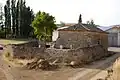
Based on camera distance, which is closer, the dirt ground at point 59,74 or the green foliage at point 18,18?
the dirt ground at point 59,74

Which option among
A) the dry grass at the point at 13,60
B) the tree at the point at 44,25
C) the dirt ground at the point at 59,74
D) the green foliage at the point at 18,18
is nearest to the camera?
the dirt ground at the point at 59,74

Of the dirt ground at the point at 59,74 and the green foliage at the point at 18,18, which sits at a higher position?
the green foliage at the point at 18,18

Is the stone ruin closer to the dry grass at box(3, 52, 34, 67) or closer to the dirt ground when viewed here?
the dry grass at box(3, 52, 34, 67)

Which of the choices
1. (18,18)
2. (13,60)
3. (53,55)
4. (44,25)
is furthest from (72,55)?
(18,18)

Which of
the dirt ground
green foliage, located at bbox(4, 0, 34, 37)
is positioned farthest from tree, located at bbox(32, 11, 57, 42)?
the dirt ground

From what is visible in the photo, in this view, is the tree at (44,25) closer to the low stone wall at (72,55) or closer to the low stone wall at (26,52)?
the low stone wall at (26,52)

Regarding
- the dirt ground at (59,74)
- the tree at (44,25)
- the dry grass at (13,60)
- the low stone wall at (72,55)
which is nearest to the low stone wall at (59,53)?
the low stone wall at (72,55)

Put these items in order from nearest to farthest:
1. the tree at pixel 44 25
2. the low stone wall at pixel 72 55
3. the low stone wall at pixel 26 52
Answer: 1. the low stone wall at pixel 72 55
2. the low stone wall at pixel 26 52
3. the tree at pixel 44 25

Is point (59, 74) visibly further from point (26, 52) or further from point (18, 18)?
point (18, 18)

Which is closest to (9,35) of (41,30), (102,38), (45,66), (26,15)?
(26,15)

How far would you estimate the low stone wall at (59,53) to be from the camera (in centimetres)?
2775

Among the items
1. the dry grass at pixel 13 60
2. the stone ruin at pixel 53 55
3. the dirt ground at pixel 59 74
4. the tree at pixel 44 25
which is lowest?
the dirt ground at pixel 59 74

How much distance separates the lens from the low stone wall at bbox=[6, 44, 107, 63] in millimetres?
27750

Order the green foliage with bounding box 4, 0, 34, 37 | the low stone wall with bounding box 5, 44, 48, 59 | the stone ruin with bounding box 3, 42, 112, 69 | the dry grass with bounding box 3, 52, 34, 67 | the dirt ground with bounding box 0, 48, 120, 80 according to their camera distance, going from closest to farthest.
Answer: the dirt ground with bounding box 0, 48, 120, 80 < the stone ruin with bounding box 3, 42, 112, 69 < the dry grass with bounding box 3, 52, 34, 67 < the low stone wall with bounding box 5, 44, 48, 59 < the green foliage with bounding box 4, 0, 34, 37
